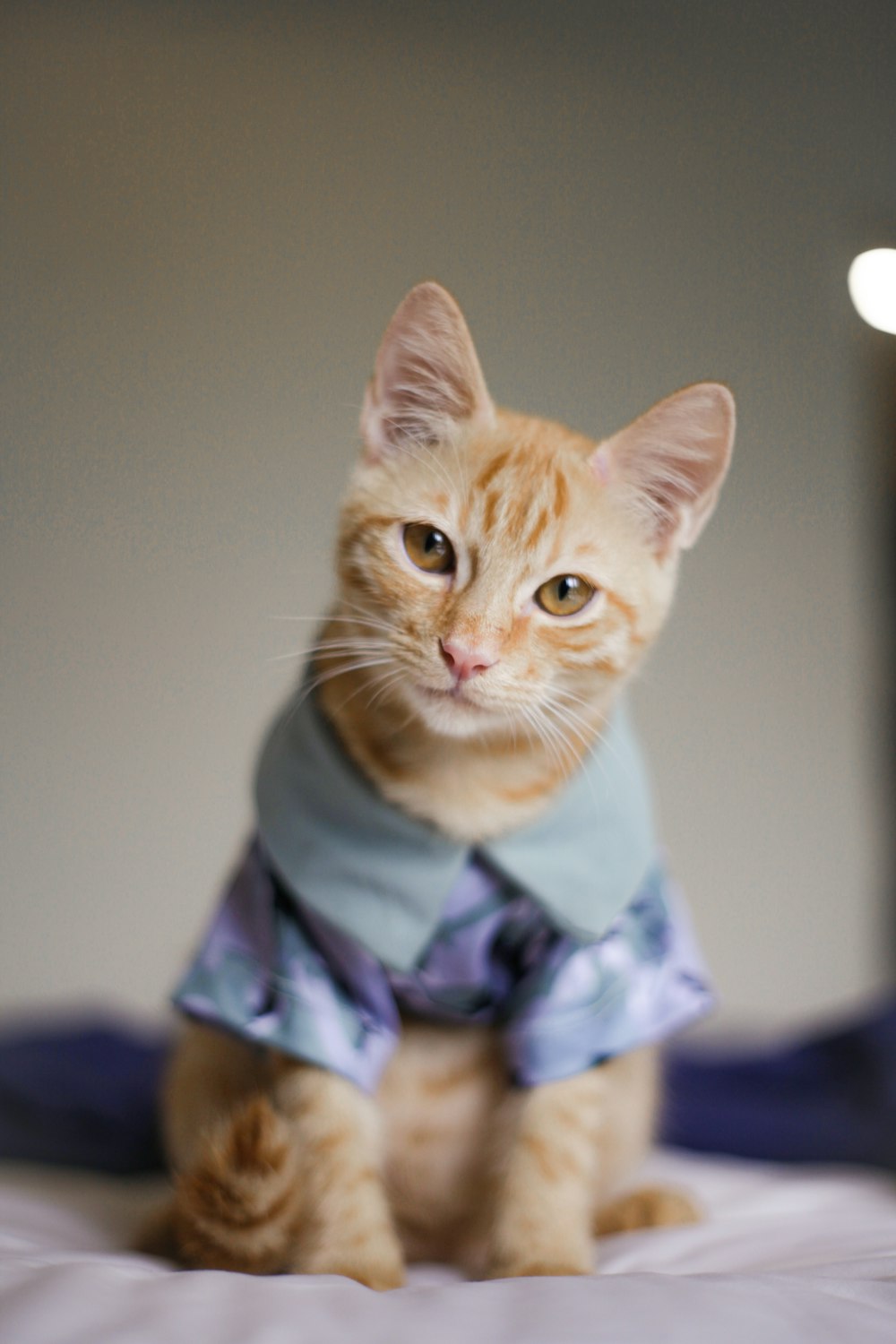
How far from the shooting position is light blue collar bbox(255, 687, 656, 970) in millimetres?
979

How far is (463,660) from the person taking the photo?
35.2 inches

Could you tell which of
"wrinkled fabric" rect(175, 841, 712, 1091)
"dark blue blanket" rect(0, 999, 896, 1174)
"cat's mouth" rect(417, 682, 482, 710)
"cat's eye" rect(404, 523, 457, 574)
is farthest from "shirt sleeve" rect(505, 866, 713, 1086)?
"dark blue blanket" rect(0, 999, 896, 1174)

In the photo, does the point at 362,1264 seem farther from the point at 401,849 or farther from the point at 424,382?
the point at 424,382

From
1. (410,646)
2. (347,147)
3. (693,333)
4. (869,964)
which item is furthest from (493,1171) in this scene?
(869,964)

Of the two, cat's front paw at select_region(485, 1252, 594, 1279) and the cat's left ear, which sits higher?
the cat's left ear

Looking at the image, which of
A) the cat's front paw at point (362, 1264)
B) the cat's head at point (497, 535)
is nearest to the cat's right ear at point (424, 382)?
the cat's head at point (497, 535)

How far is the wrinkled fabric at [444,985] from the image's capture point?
1.00 m

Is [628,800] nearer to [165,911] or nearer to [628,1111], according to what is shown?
[628,1111]

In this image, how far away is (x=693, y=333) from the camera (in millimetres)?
1266

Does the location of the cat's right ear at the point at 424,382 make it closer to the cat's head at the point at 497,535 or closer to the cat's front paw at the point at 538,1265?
the cat's head at the point at 497,535

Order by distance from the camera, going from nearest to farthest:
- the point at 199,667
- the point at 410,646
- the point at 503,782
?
the point at 410,646, the point at 503,782, the point at 199,667

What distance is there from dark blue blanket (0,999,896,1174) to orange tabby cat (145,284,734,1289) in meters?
0.43

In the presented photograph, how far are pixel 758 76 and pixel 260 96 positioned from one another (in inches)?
23.1

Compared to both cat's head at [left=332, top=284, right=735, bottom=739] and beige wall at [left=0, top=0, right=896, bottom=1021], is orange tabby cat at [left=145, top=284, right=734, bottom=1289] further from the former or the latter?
beige wall at [left=0, top=0, right=896, bottom=1021]
